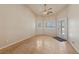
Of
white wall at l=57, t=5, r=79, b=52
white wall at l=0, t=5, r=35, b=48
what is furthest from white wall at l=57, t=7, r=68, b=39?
white wall at l=0, t=5, r=35, b=48

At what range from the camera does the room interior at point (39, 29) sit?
2.56 m

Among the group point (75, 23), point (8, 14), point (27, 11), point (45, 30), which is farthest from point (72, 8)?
point (8, 14)

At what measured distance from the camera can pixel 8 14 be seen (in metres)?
2.57

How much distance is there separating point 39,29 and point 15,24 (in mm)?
409

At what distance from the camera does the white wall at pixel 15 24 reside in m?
2.57

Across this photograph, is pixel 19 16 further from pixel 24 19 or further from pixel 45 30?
pixel 45 30

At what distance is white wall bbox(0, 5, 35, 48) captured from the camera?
2566mm

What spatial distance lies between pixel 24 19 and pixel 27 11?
0.14m

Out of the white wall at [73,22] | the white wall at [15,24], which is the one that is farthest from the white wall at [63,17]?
the white wall at [15,24]

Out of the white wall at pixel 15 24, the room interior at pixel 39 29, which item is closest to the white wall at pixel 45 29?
the room interior at pixel 39 29

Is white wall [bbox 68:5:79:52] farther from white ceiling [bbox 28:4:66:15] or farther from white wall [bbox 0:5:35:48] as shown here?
white wall [bbox 0:5:35:48]

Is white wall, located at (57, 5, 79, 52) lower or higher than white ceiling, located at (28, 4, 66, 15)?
lower

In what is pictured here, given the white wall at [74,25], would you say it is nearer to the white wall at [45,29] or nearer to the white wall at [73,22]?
the white wall at [73,22]

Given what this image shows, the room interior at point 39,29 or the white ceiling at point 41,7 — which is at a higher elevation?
the white ceiling at point 41,7
